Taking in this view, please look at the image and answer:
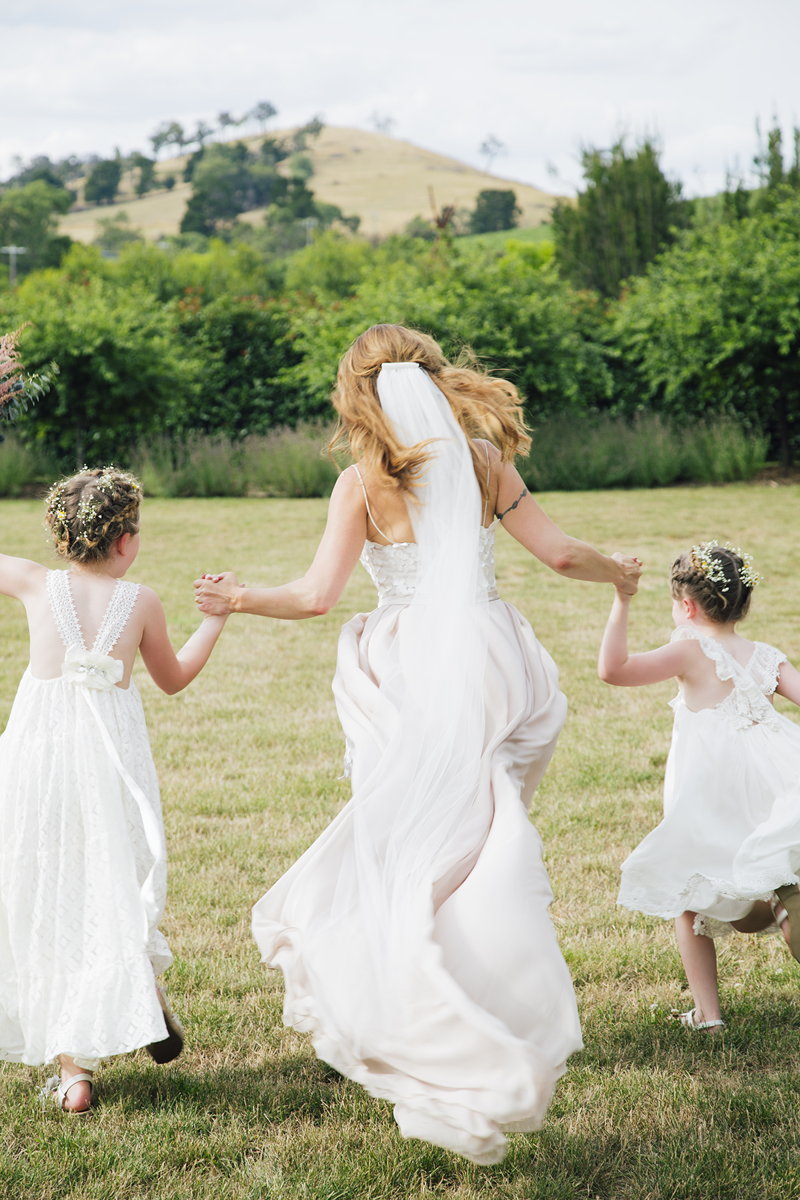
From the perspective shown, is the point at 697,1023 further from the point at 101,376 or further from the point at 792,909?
the point at 101,376

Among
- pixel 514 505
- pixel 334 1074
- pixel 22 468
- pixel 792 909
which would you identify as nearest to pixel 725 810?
pixel 792 909

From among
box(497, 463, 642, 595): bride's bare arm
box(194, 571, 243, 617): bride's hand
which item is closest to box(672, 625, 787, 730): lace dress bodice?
box(497, 463, 642, 595): bride's bare arm

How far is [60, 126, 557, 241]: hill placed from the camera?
104438mm

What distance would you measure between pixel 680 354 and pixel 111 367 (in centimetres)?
975

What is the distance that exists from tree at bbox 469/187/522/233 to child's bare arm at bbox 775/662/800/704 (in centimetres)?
9284

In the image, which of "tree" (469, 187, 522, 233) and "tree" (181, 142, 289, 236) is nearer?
"tree" (469, 187, 522, 233)

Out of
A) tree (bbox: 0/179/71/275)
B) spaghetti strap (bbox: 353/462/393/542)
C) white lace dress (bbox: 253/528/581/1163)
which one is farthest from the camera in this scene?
tree (bbox: 0/179/71/275)

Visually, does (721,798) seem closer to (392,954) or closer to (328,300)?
(392,954)

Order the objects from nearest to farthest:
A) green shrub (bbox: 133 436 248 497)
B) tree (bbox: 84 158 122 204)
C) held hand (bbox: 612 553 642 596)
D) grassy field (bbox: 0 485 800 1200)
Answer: grassy field (bbox: 0 485 800 1200) < held hand (bbox: 612 553 642 596) < green shrub (bbox: 133 436 248 497) < tree (bbox: 84 158 122 204)

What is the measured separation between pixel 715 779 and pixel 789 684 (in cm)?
37

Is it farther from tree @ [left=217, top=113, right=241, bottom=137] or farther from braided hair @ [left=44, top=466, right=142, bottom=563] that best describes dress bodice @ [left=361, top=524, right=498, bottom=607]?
tree @ [left=217, top=113, right=241, bottom=137]

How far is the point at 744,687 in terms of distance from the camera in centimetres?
350

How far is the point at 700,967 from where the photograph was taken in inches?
139

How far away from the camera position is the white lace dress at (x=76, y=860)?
304cm
